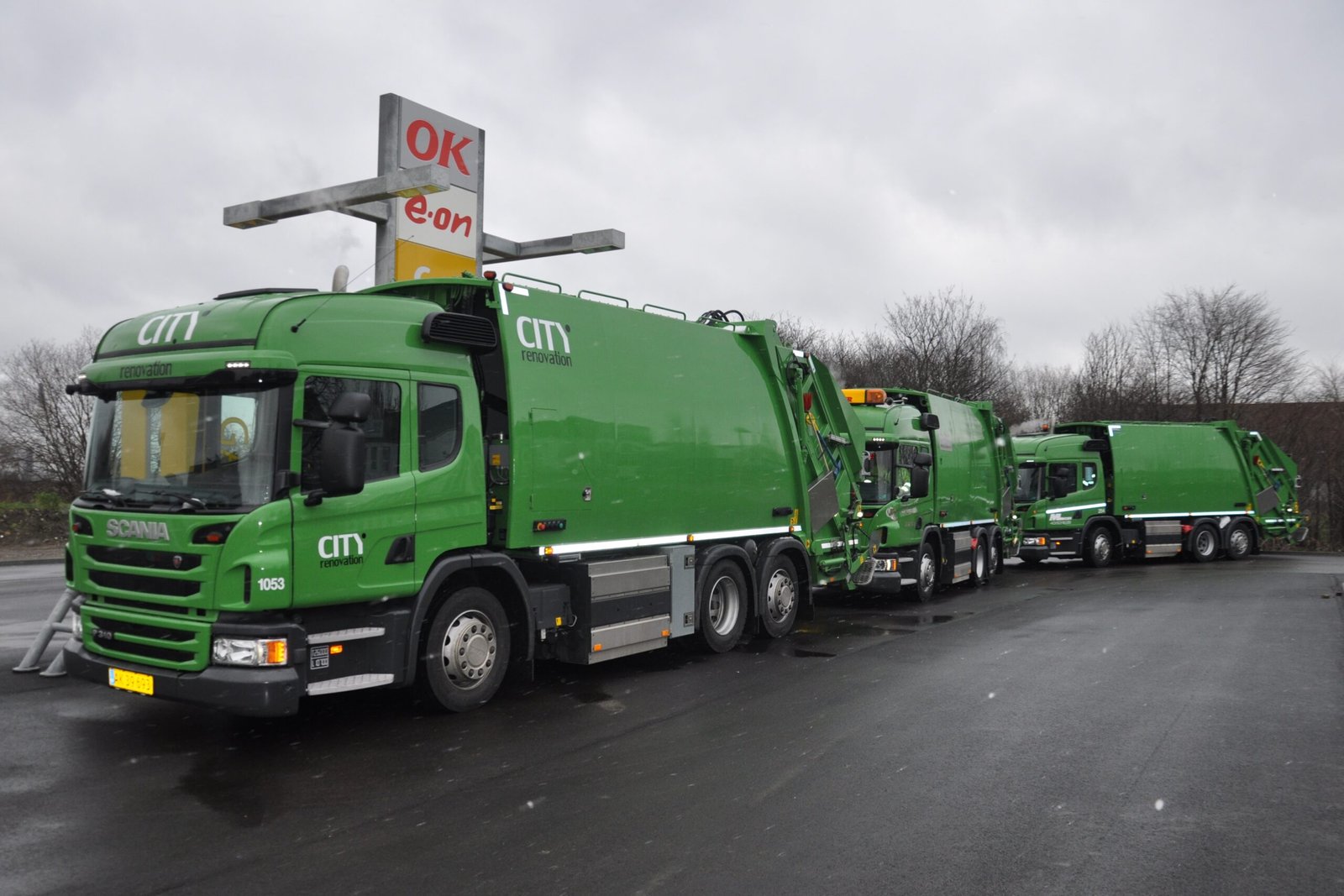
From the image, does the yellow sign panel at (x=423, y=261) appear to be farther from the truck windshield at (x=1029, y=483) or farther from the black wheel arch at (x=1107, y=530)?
the black wheel arch at (x=1107, y=530)

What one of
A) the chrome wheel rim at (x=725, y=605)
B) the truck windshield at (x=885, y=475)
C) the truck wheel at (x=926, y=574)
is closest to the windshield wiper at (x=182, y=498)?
the chrome wheel rim at (x=725, y=605)

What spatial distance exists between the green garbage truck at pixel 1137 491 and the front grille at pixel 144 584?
64.0ft

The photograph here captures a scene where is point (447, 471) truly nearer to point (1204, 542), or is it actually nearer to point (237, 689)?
point (237, 689)

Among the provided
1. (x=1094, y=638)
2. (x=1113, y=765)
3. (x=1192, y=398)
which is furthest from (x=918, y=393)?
(x=1192, y=398)

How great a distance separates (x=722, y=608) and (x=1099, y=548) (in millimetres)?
16519

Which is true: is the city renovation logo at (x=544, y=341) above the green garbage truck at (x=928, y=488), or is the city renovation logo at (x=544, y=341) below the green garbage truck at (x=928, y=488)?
above

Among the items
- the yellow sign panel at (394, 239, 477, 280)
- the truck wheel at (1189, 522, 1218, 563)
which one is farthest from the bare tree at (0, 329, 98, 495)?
the truck wheel at (1189, 522, 1218, 563)

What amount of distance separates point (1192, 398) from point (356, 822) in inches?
1630

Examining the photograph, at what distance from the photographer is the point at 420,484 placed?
22.9ft

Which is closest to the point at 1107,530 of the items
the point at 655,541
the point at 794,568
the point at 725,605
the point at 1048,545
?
the point at 1048,545

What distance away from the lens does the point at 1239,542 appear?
26.2 meters

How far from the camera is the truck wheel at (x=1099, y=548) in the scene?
76.9 feet

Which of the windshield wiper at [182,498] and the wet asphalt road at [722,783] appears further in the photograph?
the windshield wiper at [182,498]

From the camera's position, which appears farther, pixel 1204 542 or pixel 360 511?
pixel 1204 542
